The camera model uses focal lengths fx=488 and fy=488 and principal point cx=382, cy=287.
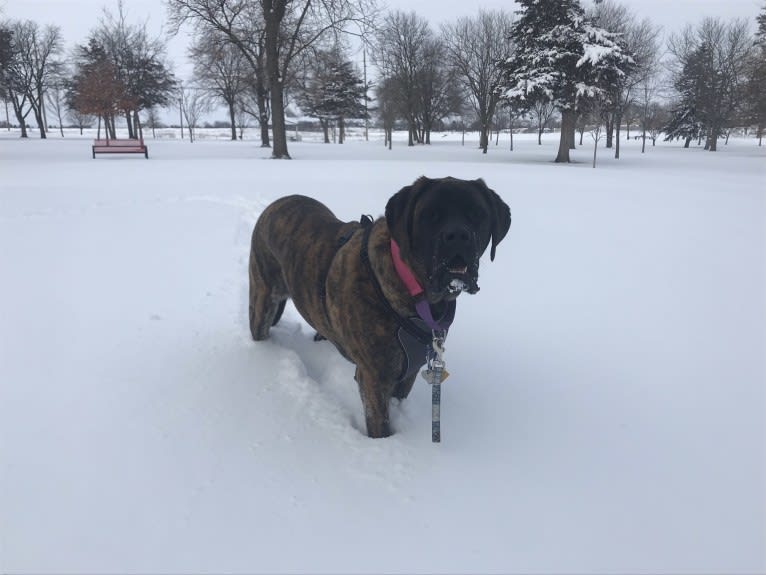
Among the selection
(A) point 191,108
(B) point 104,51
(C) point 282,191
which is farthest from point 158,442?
(A) point 191,108

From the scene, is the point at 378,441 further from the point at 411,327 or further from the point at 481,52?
the point at 481,52

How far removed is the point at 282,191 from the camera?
10.6 meters

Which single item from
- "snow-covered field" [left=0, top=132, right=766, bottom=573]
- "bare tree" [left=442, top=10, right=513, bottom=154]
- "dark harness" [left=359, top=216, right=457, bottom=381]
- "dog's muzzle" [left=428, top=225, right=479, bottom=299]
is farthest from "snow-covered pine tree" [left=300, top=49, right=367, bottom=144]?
"dog's muzzle" [left=428, top=225, right=479, bottom=299]

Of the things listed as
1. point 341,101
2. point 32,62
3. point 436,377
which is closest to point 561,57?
point 436,377

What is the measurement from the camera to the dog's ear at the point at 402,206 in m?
2.18

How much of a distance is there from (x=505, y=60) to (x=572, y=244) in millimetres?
23423

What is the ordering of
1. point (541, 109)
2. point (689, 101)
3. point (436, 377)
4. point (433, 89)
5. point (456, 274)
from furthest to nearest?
point (433, 89)
point (689, 101)
point (541, 109)
point (436, 377)
point (456, 274)

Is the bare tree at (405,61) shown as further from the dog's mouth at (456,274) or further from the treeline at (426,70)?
the dog's mouth at (456,274)

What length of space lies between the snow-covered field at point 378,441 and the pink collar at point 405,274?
31.7 inches

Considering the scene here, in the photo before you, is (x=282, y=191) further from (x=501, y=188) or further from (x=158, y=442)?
(x=158, y=442)

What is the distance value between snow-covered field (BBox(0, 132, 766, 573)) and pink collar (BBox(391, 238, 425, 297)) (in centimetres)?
80

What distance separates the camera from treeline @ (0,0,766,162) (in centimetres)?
2370

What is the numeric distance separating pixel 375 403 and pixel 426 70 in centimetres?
5155

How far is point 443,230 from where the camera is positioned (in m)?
2.05
